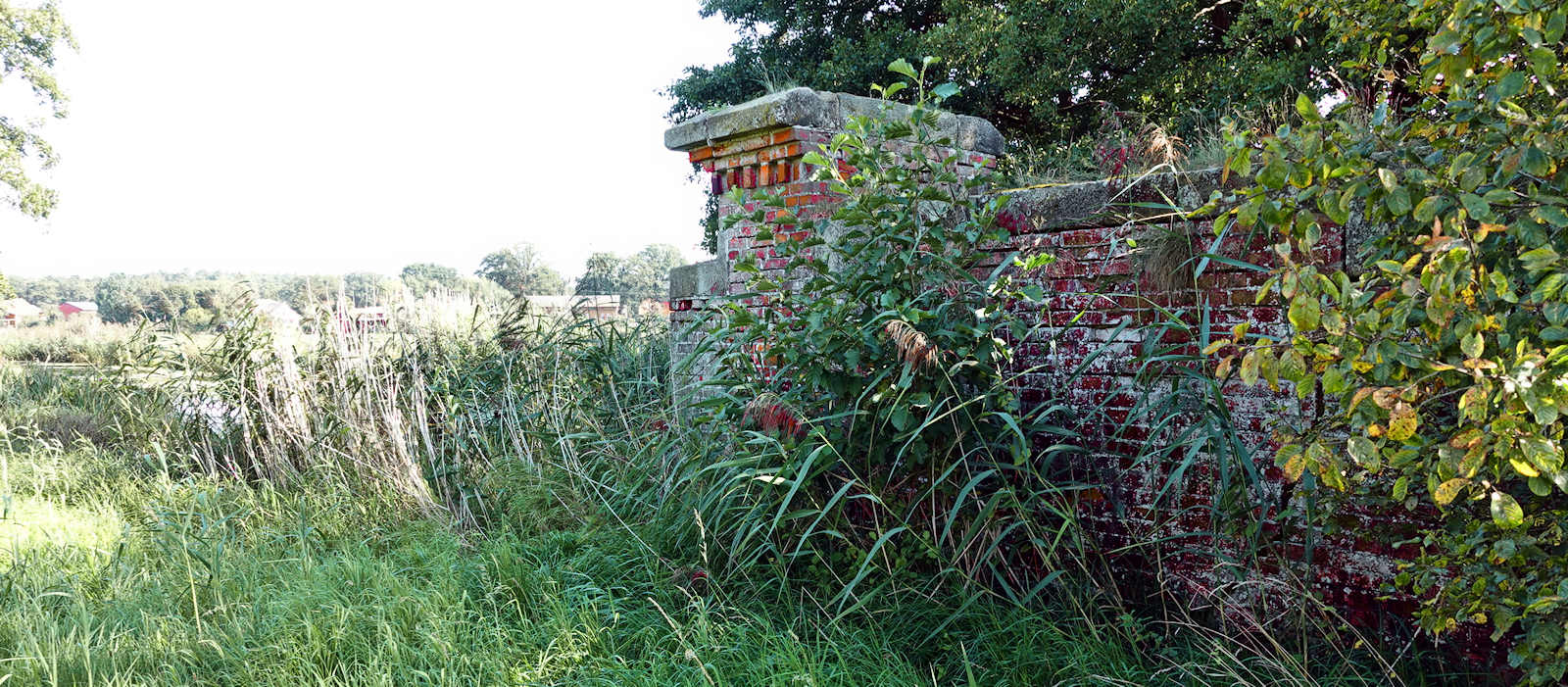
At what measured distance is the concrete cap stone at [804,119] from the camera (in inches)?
179

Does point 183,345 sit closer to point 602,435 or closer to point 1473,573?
point 602,435

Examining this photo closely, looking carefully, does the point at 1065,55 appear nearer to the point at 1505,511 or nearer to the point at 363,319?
the point at 363,319

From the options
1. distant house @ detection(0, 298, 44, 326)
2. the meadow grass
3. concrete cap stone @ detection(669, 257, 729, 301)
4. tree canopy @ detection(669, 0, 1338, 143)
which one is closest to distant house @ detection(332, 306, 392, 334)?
the meadow grass

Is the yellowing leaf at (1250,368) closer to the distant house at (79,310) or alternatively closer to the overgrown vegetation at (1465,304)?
the overgrown vegetation at (1465,304)

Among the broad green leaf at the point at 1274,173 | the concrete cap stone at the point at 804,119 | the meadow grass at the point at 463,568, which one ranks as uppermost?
the concrete cap stone at the point at 804,119

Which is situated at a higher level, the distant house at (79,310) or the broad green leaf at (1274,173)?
the broad green leaf at (1274,173)

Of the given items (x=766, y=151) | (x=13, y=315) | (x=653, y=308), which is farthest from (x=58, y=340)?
(x=766, y=151)

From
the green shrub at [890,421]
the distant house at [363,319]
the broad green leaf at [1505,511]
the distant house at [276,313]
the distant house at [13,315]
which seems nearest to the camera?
the broad green leaf at [1505,511]

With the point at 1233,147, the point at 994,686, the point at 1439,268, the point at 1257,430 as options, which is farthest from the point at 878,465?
the point at 1439,268

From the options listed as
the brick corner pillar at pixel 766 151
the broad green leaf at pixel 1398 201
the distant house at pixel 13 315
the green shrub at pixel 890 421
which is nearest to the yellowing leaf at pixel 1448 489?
the broad green leaf at pixel 1398 201

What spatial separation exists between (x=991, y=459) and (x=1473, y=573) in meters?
1.38

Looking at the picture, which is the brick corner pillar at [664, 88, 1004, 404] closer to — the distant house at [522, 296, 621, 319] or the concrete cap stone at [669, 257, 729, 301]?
the concrete cap stone at [669, 257, 729, 301]

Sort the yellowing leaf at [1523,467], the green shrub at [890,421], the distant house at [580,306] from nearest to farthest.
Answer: the yellowing leaf at [1523,467], the green shrub at [890,421], the distant house at [580,306]

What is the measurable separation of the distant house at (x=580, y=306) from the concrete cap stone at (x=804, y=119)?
1577 millimetres
